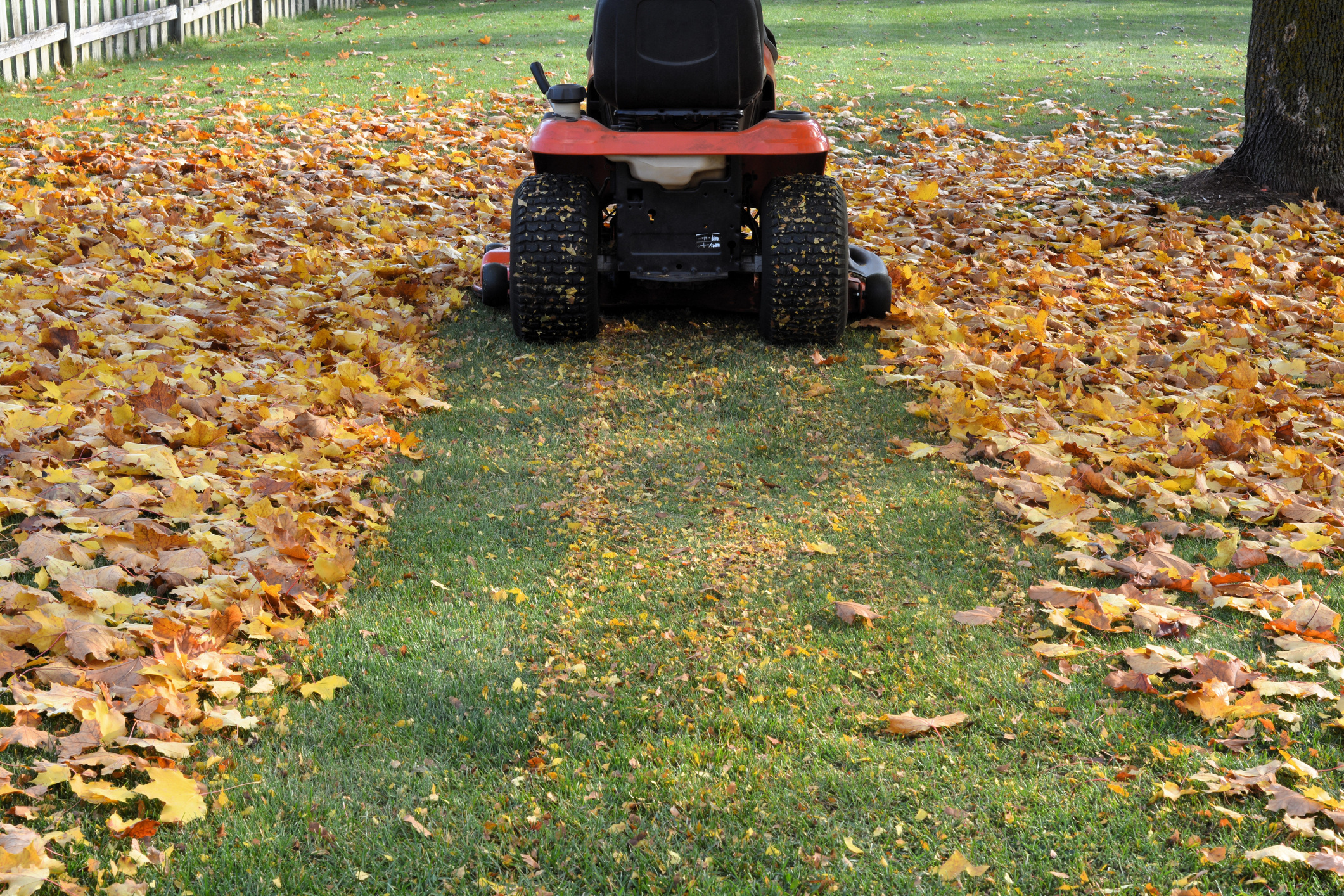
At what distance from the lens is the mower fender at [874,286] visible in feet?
18.6

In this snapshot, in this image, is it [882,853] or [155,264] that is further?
[155,264]

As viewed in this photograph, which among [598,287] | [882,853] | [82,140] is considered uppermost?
[82,140]

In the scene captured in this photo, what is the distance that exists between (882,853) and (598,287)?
3640 mm

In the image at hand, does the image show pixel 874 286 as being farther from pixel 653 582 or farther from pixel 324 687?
pixel 324 687

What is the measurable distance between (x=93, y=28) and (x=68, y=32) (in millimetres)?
513

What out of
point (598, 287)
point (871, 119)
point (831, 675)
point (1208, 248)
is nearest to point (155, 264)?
point (598, 287)

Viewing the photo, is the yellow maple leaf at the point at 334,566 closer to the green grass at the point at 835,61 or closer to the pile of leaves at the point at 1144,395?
the pile of leaves at the point at 1144,395

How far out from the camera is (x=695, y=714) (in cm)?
285

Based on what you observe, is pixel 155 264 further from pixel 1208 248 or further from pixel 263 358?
pixel 1208 248

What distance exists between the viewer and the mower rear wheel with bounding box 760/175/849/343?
5.06 meters

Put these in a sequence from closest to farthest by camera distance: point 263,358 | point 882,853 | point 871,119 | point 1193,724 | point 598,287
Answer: point 882,853, point 1193,724, point 263,358, point 598,287, point 871,119

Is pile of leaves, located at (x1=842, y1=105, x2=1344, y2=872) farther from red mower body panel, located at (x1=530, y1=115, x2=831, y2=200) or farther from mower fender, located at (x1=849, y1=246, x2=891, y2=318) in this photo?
red mower body panel, located at (x1=530, y1=115, x2=831, y2=200)

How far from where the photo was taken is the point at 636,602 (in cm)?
335

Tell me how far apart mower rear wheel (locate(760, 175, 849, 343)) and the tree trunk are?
424 centimetres
